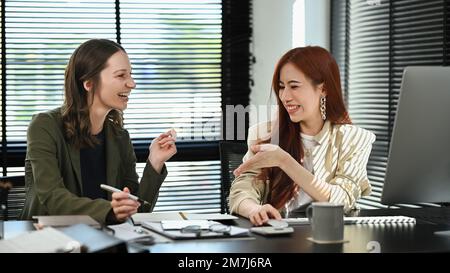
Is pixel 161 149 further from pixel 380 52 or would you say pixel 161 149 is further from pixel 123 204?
pixel 380 52

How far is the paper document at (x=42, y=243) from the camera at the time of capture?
169 centimetres

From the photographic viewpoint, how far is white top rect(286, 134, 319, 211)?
2.69 m

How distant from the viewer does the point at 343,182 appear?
2.65 metres

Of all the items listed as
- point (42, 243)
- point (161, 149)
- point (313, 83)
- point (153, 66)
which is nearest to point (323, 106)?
point (313, 83)

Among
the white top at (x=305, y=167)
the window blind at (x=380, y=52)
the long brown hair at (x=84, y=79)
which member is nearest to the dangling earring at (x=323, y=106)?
the white top at (x=305, y=167)

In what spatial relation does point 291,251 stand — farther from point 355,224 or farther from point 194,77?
point 194,77

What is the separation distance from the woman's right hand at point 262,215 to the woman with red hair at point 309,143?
25 cm

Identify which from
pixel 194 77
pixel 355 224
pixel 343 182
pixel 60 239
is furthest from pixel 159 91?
pixel 60 239

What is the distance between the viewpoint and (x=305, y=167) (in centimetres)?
278

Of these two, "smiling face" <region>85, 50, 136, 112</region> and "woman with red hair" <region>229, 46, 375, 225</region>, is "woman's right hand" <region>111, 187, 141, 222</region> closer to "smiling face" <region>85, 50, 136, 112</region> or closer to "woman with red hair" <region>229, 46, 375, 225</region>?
"woman with red hair" <region>229, 46, 375, 225</region>

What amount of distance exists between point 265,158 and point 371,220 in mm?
433

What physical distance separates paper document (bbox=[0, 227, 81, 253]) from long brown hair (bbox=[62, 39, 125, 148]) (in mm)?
924

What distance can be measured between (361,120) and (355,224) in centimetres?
183

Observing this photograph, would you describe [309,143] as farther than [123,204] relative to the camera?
Yes
